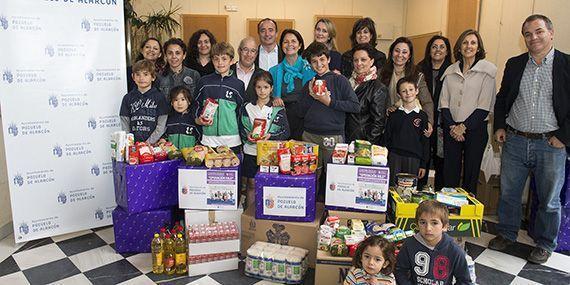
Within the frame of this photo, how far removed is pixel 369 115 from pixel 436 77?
0.79m

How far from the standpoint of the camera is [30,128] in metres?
2.88

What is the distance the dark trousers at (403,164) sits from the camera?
301 cm

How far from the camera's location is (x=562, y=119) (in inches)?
101

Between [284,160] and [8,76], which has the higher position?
[8,76]

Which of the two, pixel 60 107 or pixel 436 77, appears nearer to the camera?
pixel 60 107

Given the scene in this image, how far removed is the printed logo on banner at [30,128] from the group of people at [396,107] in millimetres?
520

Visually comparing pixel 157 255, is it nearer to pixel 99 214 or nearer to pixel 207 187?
pixel 207 187

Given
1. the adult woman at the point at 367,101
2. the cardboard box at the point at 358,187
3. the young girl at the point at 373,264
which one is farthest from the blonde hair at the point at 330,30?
the young girl at the point at 373,264

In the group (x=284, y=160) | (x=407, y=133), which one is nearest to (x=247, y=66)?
(x=284, y=160)

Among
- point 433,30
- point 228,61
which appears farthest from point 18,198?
point 433,30

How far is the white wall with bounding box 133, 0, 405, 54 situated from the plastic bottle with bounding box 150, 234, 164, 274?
583cm

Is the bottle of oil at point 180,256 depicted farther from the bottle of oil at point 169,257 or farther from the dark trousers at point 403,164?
the dark trousers at point 403,164

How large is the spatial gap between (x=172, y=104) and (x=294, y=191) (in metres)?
1.16

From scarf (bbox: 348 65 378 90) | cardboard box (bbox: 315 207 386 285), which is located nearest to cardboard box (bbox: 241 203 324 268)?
cardboard box (bbox: 315 207 386 285)
